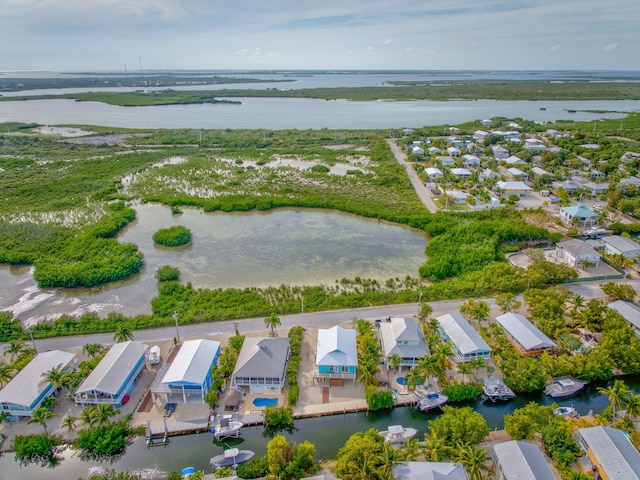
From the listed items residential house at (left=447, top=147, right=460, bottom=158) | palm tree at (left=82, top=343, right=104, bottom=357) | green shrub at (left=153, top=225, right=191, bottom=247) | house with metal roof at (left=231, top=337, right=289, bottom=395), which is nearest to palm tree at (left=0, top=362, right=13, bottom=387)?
palm tree at (left=82, top=343, right=104, bottom=357)

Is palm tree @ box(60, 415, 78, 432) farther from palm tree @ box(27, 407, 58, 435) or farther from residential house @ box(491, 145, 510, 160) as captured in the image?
residential house @ box(491, 145, 510, 160)

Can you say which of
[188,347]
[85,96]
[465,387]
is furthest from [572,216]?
[85,96]

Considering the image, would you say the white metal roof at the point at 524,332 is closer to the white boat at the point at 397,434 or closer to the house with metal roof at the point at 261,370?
the white boat at the point at 397,434

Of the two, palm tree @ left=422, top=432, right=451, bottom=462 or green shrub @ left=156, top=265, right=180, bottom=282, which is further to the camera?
green shrub @ left=156, top=265, right=180, bottom=282

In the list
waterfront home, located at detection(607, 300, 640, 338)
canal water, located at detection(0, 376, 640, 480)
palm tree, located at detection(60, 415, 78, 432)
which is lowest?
canal water, located at detection(0, 376, 640, 480)

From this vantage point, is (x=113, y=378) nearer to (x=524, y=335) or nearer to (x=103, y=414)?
(x=103, y=414)

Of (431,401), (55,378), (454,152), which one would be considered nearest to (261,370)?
(431,401)

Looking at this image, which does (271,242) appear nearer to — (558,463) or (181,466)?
(181,466)
